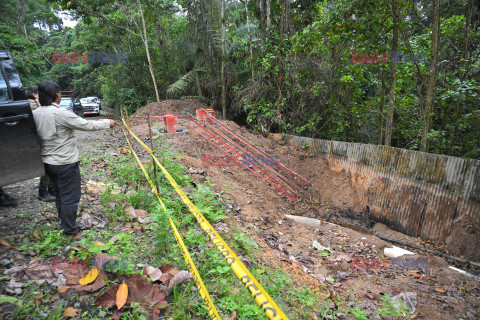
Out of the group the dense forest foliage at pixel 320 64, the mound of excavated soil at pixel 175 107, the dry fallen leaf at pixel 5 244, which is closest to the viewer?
the dry fallen leaf at pixel 5 244

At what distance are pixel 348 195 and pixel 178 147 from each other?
5081mm

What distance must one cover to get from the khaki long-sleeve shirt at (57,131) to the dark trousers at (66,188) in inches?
3.2

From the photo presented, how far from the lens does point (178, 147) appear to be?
26.0 feet

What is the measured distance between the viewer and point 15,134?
2512 mm

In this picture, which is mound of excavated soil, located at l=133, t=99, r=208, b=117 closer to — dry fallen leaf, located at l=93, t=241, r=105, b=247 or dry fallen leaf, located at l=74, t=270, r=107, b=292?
dry fallen leaf, located at l=93, t=241, r=105, b=247

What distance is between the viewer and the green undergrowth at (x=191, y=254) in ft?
8.02

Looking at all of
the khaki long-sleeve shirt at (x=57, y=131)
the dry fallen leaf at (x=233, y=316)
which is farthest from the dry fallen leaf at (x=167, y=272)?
the khaki long-sleeve shirt at (x=57, y=131)

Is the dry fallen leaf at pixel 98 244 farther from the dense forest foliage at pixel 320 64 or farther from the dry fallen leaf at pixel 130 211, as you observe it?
the dense forest foliage at pixel 320 64

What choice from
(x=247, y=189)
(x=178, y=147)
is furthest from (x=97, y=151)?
(x=247, y=189)

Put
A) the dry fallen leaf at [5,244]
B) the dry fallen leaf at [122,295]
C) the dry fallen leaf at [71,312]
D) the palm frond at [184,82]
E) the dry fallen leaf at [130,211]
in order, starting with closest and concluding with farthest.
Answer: the dry fallen leaf at [71,312]
the dry fallen leaf at [122,295]
the dry fallen leaf at [5,244]
the dry fallen leaf at [130,211]
the palm frond at [184,82]

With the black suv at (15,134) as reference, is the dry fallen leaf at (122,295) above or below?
below

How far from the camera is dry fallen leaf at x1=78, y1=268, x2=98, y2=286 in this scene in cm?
239

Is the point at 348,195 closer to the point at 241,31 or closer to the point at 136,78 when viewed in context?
the point at 241,31

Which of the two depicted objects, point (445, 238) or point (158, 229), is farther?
point (445, 238)
